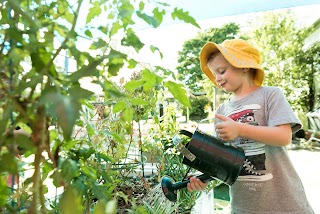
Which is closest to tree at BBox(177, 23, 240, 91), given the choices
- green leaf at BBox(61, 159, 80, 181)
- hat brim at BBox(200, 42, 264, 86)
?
hat brim at BBox(200, 42, 264, 86)

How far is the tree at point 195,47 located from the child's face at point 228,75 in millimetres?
15006

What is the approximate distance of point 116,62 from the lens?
0.44 meters

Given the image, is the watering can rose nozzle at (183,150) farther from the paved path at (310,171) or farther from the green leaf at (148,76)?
the paved path at (310,171)

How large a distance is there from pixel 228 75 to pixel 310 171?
395cm

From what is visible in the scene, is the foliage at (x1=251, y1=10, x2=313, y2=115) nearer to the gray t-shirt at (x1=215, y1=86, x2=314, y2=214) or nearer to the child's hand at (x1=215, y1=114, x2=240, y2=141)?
the gray t-shirt at (x1=215, y1=86, x2=314, y2=214)

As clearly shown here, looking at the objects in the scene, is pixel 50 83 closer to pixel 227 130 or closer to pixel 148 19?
pixel 148 19

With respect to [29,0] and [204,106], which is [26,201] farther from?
[204,106]

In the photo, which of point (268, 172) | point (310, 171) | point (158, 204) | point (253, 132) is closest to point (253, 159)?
point (268, 172)

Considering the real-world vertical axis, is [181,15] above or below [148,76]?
above

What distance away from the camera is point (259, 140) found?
3.46 ft

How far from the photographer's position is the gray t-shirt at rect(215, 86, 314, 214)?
3.68 ft

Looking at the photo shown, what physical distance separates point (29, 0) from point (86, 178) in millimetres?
306

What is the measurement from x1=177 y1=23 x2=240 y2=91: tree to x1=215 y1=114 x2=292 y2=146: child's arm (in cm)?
1519

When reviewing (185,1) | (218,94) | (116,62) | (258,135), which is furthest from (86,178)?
(218,94)
